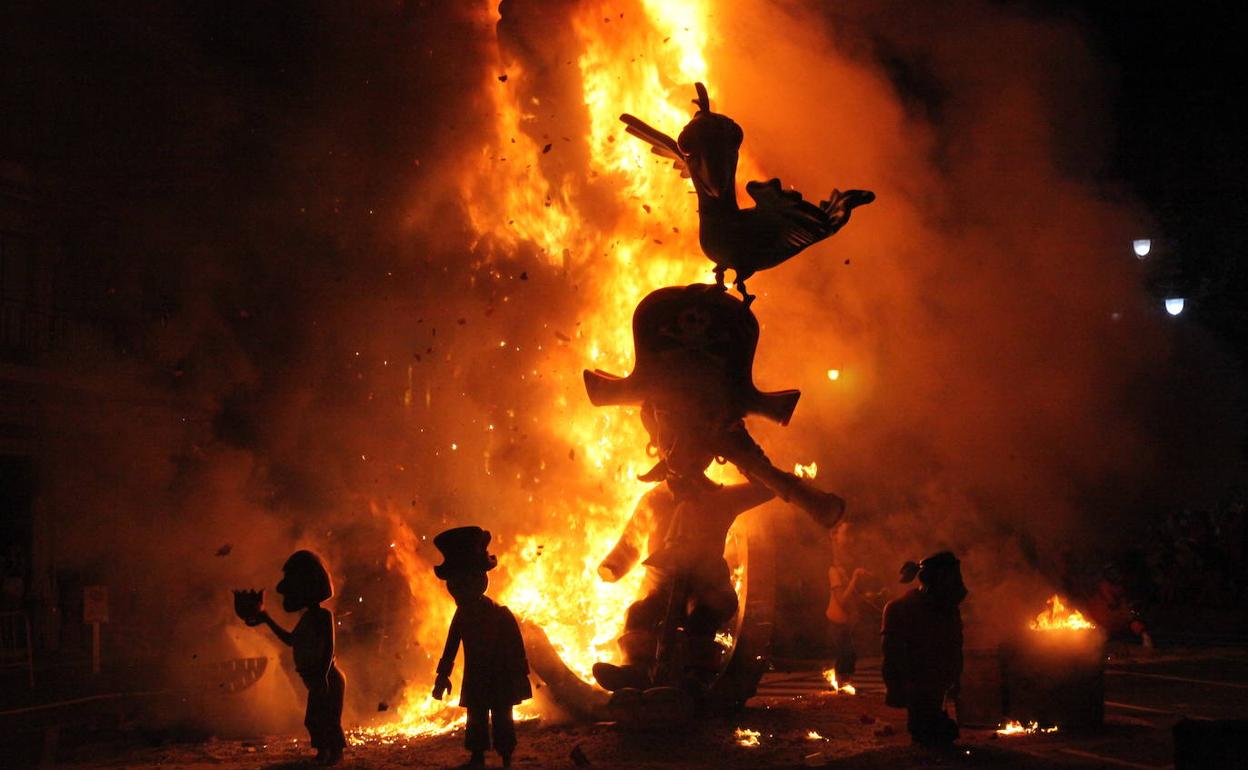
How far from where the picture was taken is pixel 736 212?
9125mm

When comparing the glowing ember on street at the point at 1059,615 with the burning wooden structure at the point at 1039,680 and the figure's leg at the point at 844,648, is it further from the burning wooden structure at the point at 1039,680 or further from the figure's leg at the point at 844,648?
the burning wooden structure at the point at 1039,680

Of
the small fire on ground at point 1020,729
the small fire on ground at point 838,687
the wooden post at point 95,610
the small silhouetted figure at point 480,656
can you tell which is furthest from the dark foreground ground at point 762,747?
Answer: the wooden post at point 95,610

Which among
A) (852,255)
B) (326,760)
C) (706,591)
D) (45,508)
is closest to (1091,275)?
(852,255)

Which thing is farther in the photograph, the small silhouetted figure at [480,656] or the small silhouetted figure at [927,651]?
the small silhouetted figure at [927,651]

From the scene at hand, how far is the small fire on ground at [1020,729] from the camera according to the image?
8258 mm

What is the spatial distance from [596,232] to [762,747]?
4886 millimetres

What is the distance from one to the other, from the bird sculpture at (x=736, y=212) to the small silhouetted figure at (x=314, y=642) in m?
3.72

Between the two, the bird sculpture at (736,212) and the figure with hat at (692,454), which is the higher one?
the bird sculpture at (736,212)

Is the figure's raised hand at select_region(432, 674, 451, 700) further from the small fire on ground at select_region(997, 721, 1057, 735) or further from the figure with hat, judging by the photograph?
the small fire on ground at select_region(997, 721, 1057, 735)

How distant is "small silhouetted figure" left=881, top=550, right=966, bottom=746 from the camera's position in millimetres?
7664

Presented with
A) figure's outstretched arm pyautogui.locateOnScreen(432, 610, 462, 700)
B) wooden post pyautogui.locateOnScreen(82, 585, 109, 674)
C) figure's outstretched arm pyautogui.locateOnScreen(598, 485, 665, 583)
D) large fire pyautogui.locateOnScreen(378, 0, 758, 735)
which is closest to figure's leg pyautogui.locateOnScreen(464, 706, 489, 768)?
figure's outstretched arm pyautogui.locateOnScreen(432, 610, 462, 700)

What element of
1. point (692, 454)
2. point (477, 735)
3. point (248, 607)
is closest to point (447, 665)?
point (477, 735)

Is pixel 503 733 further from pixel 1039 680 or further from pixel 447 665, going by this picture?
pixel 1039 680

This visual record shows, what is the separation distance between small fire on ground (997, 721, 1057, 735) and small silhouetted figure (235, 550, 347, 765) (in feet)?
14.7
